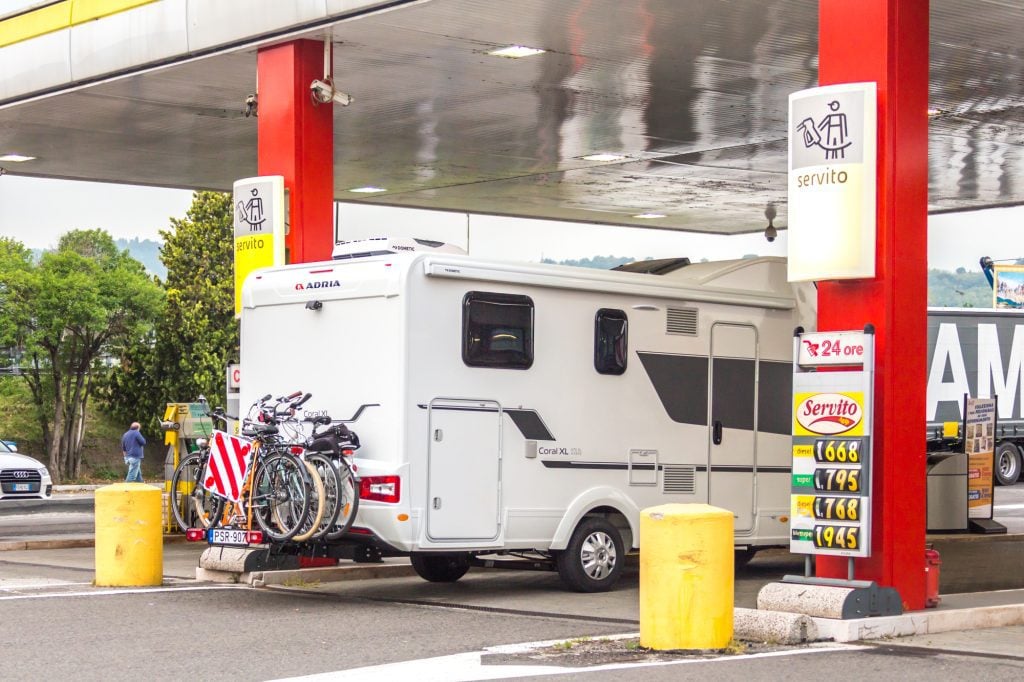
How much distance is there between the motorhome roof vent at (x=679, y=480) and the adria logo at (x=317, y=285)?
3.79 metres

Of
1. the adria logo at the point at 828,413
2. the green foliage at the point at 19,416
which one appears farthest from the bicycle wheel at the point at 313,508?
the green foliage at the point at 19,416

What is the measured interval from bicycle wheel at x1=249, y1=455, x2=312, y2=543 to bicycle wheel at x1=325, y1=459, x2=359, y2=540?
297mm

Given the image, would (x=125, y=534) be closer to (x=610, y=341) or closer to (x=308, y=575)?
(x=308, y=575)

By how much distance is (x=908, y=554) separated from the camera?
1109 cm

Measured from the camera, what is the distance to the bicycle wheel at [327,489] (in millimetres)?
12250

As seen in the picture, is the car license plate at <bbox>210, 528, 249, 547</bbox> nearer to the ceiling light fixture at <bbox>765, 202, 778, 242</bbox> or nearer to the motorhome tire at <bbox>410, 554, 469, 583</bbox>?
the motorhome tire at <bbox>410, 554, 469, 583</bbox>

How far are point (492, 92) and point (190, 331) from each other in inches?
1000

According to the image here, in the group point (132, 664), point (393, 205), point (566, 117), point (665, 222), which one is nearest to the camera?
point (132, 664)

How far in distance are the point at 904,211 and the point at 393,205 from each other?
17.4 meters

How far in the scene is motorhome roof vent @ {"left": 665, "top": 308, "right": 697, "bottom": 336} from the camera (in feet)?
48.2

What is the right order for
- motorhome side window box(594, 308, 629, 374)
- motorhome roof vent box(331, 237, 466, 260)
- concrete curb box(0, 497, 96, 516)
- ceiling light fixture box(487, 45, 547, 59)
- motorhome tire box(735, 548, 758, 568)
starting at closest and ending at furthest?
motorhome roof vent box(331, 237, 466, 260) < motorhome side window box(594, 308, 629, 374) < ceiling light fixture box(487, 45, 547, 59) < motorhome tire box(735, 548, 758, 568) < concrete curb box(0, 497, 96, 516)

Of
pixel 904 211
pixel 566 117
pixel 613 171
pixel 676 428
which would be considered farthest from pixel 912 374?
pixel 613 171

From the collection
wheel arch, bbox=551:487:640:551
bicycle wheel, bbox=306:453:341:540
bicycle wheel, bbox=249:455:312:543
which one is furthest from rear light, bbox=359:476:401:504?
wheel arch, bbox=551:487:640:551

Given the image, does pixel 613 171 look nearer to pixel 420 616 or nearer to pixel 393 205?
pixel 393 205
